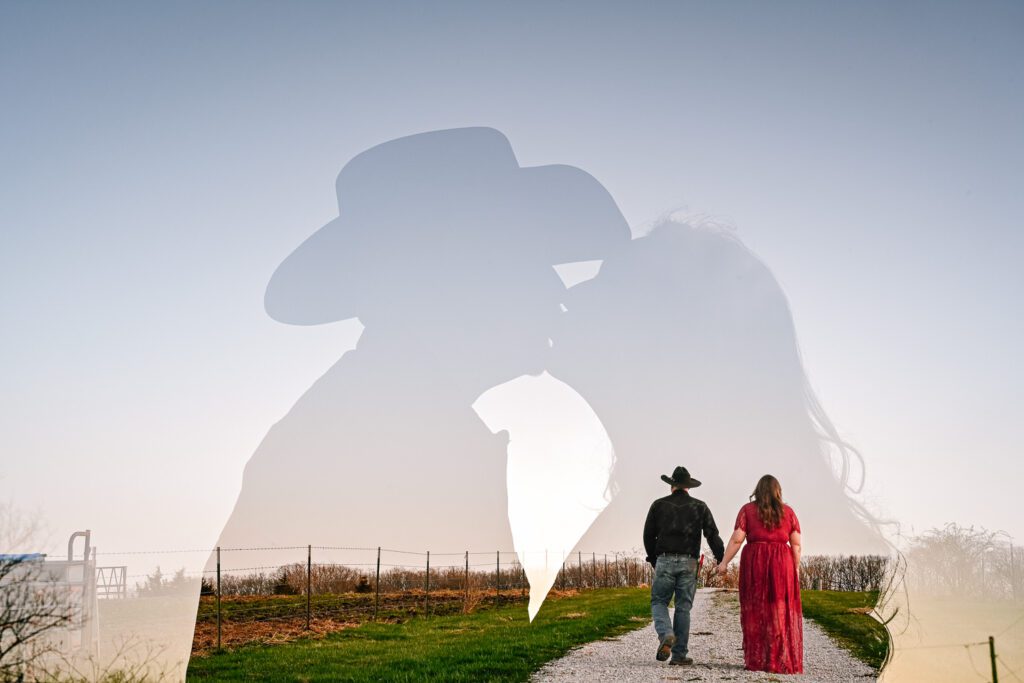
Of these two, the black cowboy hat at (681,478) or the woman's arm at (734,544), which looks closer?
the woman's arm at (734,544)

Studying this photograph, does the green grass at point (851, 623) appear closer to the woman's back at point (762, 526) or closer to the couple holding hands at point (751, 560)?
the couple holding hands at point (751, 560)

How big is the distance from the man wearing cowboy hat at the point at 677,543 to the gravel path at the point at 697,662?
633 mm

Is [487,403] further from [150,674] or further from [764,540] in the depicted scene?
[150,674]

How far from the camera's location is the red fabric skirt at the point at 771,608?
789cm

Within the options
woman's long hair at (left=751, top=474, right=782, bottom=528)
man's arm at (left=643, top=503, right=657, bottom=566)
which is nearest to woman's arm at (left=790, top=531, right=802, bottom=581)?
woman's long hair at (left=751, top=474, right=782, bottom=528)

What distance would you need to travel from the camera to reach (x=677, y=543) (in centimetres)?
894

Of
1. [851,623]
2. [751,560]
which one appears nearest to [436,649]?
[751,560]

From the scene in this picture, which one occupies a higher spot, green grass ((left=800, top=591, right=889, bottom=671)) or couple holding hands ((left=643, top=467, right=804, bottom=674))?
couple holding hands ((left=643, top=467, right=804, bottom=674))

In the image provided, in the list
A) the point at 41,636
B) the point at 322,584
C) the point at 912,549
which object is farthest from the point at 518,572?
the point at 912,549

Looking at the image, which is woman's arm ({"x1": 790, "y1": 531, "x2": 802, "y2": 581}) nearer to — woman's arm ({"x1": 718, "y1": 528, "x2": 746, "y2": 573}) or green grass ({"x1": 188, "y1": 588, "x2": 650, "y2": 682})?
woman's arm ({"x1": 718, "y1": 528, "x2": 746, "y2": 573})

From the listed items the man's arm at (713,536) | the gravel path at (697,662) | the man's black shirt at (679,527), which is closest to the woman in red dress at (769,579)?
the gravel path at (697,662)

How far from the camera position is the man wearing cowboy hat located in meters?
8.64

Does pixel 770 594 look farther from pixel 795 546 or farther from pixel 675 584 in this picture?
pixel 675 584

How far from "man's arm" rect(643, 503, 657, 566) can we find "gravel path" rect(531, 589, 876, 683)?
50.9 inches
